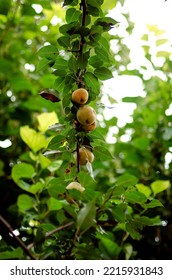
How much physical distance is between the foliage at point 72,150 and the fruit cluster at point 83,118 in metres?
0.01

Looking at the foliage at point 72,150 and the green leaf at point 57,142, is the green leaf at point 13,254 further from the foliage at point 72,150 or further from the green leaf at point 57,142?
the green leaf at point 57,142

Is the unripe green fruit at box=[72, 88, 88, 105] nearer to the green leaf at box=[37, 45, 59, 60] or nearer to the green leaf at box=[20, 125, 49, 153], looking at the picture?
the green leaf at box=[37, 45, 59, 60]

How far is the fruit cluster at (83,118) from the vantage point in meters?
0.75

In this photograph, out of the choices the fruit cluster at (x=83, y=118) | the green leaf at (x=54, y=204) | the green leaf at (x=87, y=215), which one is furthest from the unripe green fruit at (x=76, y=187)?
the green leaf at (x=54, y=204)

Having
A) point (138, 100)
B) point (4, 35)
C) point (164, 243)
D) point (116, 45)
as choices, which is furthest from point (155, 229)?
point (4, 35)

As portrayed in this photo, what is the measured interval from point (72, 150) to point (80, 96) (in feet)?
0.43

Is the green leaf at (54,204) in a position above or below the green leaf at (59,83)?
below

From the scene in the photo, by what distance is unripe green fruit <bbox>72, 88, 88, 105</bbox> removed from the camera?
2.45ft

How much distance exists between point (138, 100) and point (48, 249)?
3.42 feet

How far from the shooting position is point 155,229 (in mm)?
1484

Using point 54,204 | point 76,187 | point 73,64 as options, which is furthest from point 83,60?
point 54,204
